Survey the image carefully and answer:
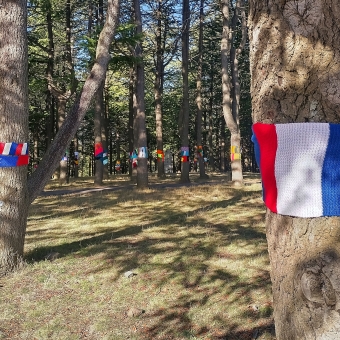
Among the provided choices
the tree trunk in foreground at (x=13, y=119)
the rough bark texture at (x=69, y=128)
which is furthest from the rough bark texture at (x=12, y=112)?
the rough bark texture at (x=69, y=128)

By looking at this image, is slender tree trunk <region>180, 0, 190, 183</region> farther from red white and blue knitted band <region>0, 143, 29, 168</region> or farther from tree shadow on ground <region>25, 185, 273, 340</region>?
red white and blue knitted band <region>0, 143, 29, 168</region>

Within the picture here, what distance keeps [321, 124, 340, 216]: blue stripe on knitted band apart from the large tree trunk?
0.05m

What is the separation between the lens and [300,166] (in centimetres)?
163

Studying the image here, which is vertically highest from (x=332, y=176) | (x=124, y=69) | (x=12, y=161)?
(x=124, y=69)

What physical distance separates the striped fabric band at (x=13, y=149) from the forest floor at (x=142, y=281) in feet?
5.38

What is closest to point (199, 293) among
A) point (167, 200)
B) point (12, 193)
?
point (12, 193)

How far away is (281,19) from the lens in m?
1.74

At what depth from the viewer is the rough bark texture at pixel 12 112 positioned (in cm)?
538

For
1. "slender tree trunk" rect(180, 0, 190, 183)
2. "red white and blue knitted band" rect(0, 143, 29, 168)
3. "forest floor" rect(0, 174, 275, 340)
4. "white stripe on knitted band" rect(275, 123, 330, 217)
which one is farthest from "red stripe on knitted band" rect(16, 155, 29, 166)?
"slender tree trunk" rect(180, 0, 190, 183)

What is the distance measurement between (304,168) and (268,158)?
0.17m

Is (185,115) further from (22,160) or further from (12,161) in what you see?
(12,161)

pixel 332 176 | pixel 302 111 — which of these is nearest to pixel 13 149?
pixel 302 111

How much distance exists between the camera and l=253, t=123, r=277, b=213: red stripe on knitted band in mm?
1705

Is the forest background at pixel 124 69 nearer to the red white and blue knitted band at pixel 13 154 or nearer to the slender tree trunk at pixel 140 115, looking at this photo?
the slender tree trunk at pixel 140 115
